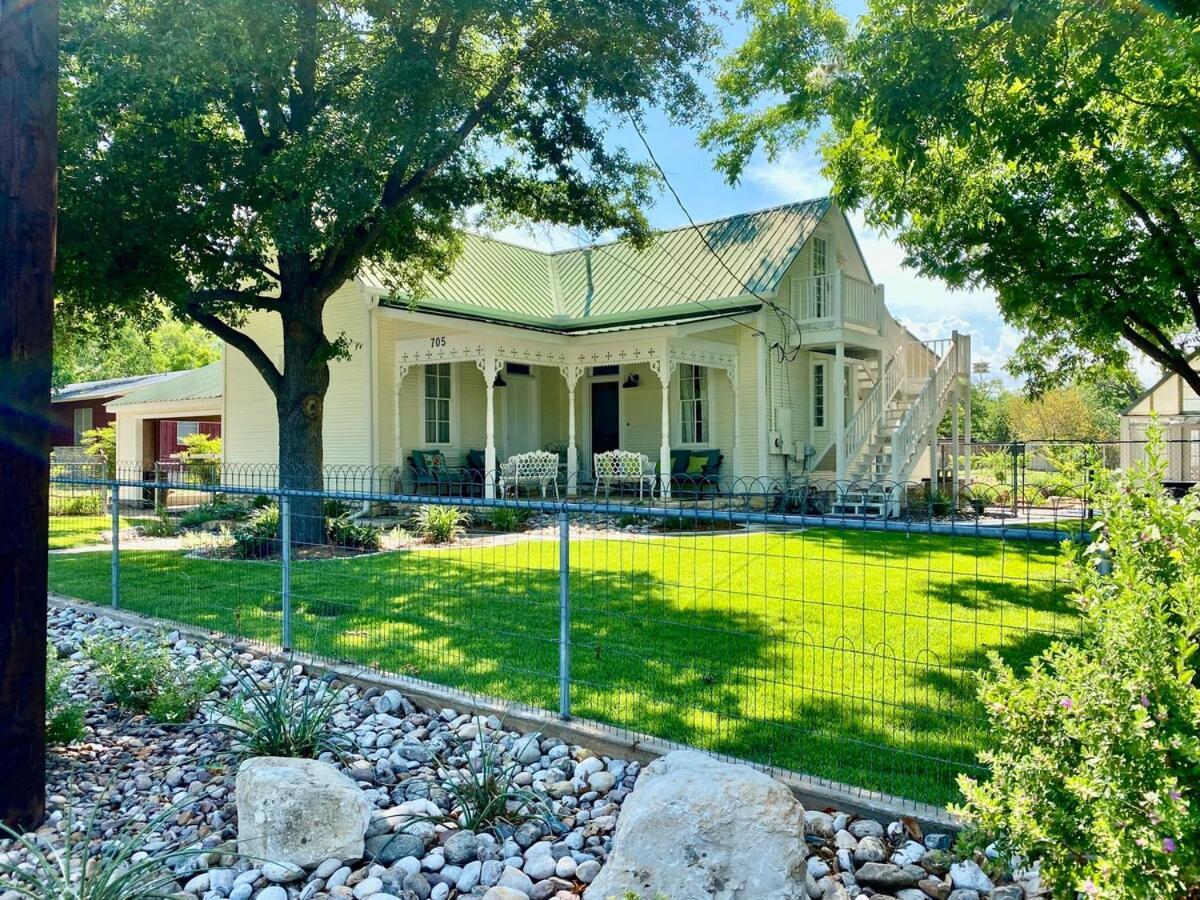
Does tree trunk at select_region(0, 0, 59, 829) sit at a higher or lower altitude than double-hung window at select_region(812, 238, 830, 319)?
lower

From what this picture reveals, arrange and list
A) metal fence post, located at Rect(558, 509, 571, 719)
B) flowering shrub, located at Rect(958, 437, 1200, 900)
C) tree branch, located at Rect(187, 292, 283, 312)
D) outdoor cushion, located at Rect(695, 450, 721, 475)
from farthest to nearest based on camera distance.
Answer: outdoor cushion, located at Rect(695, 450, 721, 475) < tree branch, located at Rect(187, 292, 283, 312) < metal fence post, located at Rect(558, 509, 571, 719) < flowering shrub, located at Rect(958, 437, 1200, 900)

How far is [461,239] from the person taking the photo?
50.1ft

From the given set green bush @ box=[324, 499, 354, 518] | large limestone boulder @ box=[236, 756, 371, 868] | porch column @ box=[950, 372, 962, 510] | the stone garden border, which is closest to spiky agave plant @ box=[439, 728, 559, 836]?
large limestone boulder @ box=[236, 756, 371, 868]

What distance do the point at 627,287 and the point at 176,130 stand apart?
11.1 meters

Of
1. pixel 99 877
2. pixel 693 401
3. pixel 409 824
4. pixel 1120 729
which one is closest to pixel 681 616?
pixel 409 824

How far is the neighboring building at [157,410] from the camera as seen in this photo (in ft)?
70.6

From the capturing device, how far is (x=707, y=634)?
6.21m

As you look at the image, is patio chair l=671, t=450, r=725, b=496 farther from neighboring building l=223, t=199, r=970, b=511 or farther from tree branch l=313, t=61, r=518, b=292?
tree branch l=313, t=61, r=518, b=292

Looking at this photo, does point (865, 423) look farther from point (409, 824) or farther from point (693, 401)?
point (409, 824)

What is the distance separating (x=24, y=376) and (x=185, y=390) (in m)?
21.1

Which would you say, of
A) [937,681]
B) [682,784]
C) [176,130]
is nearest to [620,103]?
[176,130]

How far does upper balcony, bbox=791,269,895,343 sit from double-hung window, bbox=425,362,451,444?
7998mm

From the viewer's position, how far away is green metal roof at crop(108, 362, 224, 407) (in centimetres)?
2142

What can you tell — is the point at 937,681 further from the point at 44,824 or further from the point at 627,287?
the point at 627,287
